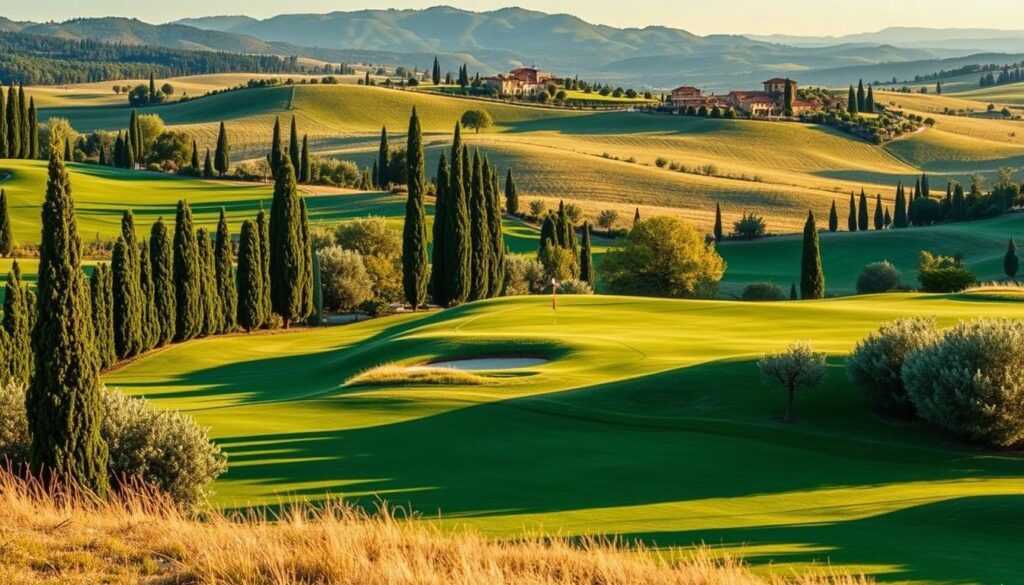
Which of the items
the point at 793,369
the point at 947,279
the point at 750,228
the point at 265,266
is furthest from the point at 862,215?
the point at 793,369

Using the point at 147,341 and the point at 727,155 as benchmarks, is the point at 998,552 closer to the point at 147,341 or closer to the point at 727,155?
the point at 147,341

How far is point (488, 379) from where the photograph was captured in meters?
34.5

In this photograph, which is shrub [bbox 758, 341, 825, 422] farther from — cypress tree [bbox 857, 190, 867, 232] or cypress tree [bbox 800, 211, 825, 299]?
cypress tree [bbox 857, 190, 867, 232]

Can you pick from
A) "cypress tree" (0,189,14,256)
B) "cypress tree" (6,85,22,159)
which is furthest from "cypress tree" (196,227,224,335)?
"cypress tree" (6,85,22,159)

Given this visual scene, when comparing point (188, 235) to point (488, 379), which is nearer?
point (488, 379)

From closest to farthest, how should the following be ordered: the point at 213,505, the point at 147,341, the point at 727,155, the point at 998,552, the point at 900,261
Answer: the point at 998,552 → the point at 213,505 → the point at 147,341 → the point at 900,261 → the point at 727,155

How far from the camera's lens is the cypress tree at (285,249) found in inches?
→ 2330

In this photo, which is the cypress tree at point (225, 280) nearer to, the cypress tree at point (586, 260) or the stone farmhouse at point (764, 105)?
the cypress tree at point (586, 260)

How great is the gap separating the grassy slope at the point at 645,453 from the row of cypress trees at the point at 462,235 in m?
21.2

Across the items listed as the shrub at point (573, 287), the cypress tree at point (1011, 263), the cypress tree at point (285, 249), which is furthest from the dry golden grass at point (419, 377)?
the cypress tree at point (1011, 263)

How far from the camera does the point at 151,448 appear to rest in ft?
70.2

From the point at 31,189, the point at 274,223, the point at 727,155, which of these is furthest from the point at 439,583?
the point at 727,155

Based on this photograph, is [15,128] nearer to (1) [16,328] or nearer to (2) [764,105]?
(1) [16,328]

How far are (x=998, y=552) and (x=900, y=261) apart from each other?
8082 centimetres
